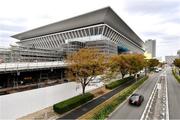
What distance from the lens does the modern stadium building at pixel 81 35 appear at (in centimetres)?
5203

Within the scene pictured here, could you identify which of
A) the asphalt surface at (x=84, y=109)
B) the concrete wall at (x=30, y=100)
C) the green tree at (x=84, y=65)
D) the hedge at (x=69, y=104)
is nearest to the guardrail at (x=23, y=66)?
the green tree at (x=84, y=65)

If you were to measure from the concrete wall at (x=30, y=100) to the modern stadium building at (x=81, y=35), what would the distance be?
25.7 metres

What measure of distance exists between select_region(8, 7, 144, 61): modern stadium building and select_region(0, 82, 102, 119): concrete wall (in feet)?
84.5

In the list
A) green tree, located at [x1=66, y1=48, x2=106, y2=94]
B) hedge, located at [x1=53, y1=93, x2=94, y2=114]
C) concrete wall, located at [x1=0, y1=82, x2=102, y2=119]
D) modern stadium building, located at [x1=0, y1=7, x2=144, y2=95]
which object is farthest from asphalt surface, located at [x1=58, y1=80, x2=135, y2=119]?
modern stadium building, located at [x1=0, y1=7, x2=144, y2=95]

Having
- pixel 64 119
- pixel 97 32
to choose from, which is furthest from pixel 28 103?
pixel 97 32

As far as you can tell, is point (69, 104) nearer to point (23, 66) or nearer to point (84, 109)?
point (84, 109)

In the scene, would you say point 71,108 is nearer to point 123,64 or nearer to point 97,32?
point 123,64

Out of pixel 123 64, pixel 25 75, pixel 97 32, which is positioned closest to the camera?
pixel 25 75

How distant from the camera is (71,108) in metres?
19.3

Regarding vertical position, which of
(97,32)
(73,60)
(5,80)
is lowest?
(5,80)

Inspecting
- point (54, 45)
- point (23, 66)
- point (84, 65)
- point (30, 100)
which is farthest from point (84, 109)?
point (54, 45)

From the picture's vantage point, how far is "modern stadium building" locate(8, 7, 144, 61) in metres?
52.0

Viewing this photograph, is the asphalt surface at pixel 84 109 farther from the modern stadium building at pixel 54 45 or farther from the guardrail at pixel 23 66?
the guardrail at pixel 23 66

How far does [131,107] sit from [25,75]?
1442 cm
